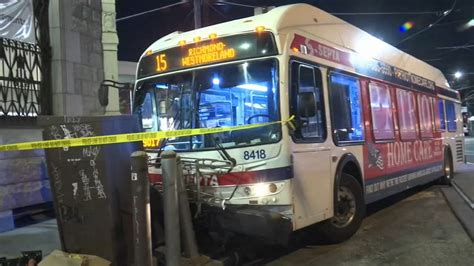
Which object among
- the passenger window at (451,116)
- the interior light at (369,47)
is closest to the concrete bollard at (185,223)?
the interior light at (369,47)

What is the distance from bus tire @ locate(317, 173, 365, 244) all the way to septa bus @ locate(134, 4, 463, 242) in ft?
0.06

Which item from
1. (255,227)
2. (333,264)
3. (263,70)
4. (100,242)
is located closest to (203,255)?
(255,227)

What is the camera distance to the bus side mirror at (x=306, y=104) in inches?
227

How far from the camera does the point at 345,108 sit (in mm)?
7340

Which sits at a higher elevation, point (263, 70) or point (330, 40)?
point (330, 40)

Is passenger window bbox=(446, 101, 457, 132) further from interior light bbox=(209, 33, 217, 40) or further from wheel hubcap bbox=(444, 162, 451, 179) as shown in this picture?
interior light bbox=(209, 33, 217, 40)

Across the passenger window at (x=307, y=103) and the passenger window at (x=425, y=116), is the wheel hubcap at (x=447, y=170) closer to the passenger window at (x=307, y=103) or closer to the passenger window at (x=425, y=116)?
the passenger window at (x=425, y=116)

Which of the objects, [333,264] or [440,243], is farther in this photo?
[440,243]

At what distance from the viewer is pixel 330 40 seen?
716 cm

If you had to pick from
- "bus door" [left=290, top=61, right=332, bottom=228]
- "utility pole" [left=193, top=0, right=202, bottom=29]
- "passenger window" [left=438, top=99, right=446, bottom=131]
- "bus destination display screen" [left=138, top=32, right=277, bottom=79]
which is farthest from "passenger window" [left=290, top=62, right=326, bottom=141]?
"utility pole" [left=193, top=0, right=202, bottom=29]

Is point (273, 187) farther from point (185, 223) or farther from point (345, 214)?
point (345, 214)

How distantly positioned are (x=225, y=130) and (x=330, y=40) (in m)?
2.32

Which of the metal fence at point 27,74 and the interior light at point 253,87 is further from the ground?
the metal fence at point 27,74

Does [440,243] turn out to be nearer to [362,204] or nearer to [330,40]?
[362,204]
